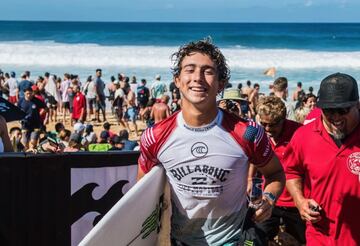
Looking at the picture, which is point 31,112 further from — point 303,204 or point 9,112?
point 303,204

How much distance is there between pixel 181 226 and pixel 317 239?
903 millimetres

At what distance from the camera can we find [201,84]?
3.17 meters

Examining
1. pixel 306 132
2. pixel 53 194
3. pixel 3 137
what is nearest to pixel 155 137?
pixel 306 132

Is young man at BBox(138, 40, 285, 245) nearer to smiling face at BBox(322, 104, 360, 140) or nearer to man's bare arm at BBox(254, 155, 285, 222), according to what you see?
man's bare arm at BBox(254, 155, 285, 222)

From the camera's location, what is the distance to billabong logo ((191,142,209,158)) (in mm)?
3209

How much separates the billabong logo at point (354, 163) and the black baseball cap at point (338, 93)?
0.29 meters

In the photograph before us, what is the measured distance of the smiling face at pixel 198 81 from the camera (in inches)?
125

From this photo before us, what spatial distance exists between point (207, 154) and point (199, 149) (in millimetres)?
49

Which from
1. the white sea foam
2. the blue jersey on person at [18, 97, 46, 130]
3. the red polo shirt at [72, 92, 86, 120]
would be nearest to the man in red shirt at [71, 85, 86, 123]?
the red polo shirt at [72, 92, 86, 120]

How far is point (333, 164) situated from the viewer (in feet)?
11.5

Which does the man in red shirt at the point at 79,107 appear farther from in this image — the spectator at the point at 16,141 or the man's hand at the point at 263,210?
the man's hand at the point at 263,210

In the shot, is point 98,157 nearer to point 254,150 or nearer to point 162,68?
point 254,150

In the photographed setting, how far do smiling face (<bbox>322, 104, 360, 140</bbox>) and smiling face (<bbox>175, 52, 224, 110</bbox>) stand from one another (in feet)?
2.18

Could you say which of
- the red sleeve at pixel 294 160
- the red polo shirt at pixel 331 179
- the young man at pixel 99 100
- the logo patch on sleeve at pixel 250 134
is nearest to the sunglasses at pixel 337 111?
the red polo shirt at pixel 331 179
